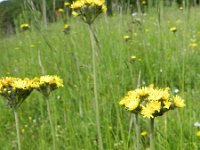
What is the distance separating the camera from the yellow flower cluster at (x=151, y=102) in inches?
32.9

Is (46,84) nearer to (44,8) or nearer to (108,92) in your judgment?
(44,8)

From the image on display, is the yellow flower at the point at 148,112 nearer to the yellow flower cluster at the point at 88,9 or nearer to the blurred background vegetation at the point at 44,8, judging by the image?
the yellow flower cluster at the point at 88,9

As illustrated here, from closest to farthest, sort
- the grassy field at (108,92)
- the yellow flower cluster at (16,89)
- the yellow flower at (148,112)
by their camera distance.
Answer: the yellow flower at (148,112) → the yellow flower cluster at (16,89) → the grassy field at (108,92)

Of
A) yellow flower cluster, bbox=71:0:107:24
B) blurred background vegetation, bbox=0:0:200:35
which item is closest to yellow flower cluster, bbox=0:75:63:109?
yellow flower cluster, bbox=71:0:107:24

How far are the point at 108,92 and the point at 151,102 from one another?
1.10 metres

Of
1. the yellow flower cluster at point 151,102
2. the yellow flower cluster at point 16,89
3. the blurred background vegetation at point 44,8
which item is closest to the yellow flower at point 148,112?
the yellow flower cluster at point 151,102

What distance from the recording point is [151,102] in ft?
2.80

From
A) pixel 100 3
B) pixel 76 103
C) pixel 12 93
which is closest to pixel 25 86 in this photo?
pixel 12 93

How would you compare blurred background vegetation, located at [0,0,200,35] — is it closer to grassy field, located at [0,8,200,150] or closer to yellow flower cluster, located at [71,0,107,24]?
grassy field, located at [0,8,200,150]

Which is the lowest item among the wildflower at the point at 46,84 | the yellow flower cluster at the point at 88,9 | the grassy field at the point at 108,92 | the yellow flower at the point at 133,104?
the grassy field at the point at 108,92

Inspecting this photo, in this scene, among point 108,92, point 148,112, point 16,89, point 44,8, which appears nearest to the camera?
point 148,112

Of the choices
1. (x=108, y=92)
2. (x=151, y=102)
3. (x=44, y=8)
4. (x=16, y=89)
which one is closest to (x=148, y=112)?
(x=151, y=102)

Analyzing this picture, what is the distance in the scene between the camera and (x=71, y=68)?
266cm

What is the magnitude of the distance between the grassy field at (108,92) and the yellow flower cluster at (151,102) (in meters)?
0.37
